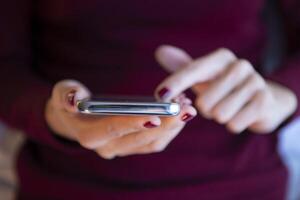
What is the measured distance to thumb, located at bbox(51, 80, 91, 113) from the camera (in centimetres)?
54

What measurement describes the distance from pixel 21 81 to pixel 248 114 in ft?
0.90

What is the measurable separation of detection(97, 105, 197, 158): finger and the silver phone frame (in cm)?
3

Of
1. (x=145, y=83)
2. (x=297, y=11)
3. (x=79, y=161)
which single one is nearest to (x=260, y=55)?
(x=297, y=11)

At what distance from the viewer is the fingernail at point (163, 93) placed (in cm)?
55

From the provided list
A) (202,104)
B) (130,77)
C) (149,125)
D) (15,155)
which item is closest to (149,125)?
(149,125)

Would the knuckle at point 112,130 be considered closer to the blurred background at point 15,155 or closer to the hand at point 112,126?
the hand at point 112,126

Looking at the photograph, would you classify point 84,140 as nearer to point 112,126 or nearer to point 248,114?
point 112,126

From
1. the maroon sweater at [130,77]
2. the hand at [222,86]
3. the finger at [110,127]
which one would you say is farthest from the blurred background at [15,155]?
the finger at [110,127]

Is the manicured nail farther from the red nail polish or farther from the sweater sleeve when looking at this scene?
the sweater sleeve

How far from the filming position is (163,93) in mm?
559

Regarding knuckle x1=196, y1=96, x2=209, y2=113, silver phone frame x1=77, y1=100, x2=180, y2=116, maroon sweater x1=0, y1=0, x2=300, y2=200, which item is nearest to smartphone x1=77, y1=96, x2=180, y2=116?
silver phone frame x1=77, y1=100, x2=180, y2=116

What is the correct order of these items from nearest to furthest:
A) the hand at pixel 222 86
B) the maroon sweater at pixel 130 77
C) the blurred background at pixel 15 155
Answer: the hand at pixel 222 86
the maroon sweater at pixel 130 77
the blurred background at pixel 15 155

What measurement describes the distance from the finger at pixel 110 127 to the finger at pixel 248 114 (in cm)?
14

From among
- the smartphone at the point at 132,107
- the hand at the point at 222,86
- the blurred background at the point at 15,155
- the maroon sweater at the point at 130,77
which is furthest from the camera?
A: the blurred background at the point at 15,155
